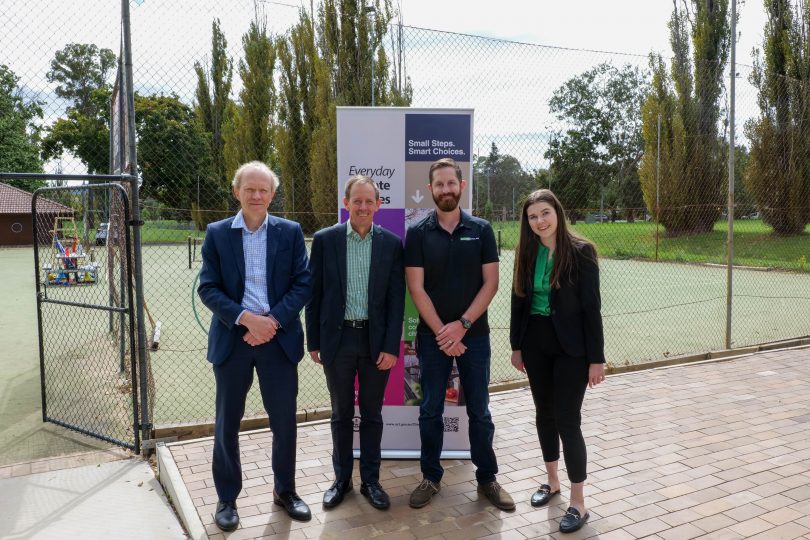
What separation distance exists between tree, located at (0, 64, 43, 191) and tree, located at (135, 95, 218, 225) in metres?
0.92

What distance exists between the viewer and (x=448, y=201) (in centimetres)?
335

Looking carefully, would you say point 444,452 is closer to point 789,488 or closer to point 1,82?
point 789,488

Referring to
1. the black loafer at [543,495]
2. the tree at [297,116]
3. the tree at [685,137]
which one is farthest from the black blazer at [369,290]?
the tree at [685,137]

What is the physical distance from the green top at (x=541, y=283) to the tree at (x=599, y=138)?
3.61 meters

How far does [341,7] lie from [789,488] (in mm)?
10834

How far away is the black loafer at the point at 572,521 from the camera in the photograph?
3.09 meters

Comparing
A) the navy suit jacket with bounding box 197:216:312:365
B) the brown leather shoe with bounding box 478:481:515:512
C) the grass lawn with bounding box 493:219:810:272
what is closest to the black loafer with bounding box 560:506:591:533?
the brown leather shoe with bounding box 478:481:515:512

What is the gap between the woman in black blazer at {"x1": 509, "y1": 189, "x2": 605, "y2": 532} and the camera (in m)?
3.05

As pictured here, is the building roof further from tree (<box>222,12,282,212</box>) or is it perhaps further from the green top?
the green top

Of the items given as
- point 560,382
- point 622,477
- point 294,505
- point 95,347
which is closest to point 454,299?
point 560,382

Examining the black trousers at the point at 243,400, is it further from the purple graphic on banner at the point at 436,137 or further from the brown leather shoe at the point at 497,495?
the purple graphic on banner at the point at 436,137

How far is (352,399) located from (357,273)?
0.73 metres

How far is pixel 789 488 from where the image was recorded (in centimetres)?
358

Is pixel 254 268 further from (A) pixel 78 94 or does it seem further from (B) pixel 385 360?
(A) pixel 78 94
